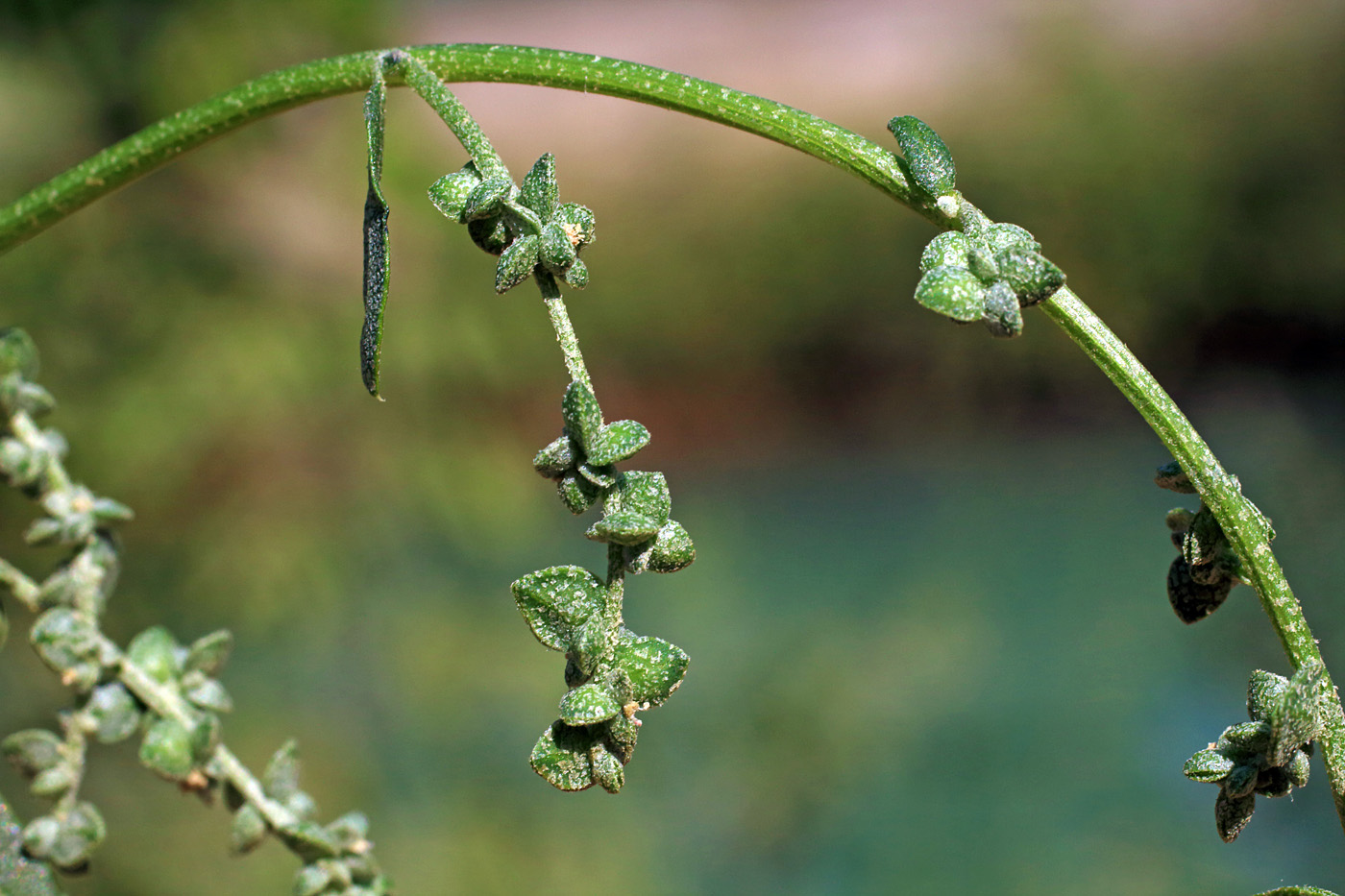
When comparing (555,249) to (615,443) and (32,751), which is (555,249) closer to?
(615,443)

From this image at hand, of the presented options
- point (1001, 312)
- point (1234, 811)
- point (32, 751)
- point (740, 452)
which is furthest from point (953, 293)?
point (740, 452)

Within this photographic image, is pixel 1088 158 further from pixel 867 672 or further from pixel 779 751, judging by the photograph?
pixel 779 751

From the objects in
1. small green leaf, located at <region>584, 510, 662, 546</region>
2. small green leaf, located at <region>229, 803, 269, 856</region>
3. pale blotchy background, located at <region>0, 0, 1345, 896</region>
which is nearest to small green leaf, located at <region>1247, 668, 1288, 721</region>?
small green leaf, located at <region>584, 510, 662, 546</region>

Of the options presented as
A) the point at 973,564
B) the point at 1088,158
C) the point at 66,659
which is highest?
the point at 1088,158

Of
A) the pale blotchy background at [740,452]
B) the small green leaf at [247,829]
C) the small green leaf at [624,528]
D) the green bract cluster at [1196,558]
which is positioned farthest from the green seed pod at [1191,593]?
the pale blotchy background at [740,452]

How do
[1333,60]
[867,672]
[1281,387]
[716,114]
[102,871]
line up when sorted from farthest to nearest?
[1333,60], [1281,387], [867,672], [102,871], [716,114]

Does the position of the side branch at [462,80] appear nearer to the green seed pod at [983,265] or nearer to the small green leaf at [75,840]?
the green seed pod at [983,265]

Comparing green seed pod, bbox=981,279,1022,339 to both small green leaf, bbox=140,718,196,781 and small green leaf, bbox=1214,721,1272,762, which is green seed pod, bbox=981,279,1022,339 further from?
small green leaf, bbox=140,718,196,781

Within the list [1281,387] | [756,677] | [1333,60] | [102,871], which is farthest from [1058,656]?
[1333,60]
